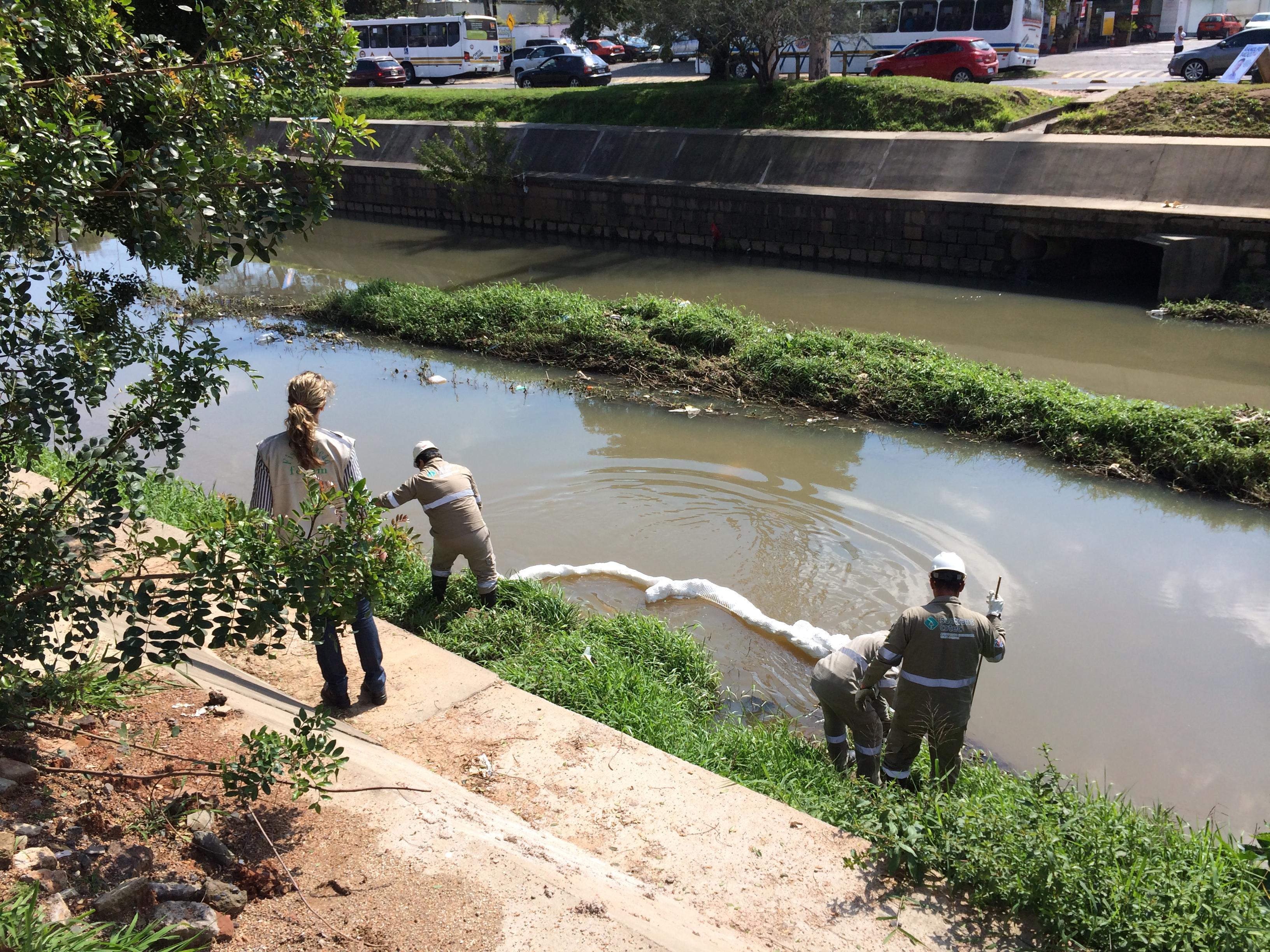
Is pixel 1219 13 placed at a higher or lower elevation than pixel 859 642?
higher

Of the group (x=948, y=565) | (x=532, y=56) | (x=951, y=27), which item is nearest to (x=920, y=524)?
(x=948, y=565)

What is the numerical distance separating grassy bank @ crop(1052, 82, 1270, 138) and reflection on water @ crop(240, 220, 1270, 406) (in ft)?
13.0

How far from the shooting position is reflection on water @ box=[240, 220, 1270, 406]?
11641 millimetres

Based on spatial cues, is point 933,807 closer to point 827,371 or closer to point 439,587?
point 439,587

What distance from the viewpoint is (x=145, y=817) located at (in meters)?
3.16

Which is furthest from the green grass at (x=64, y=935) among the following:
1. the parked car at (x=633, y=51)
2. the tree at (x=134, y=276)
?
the parked car at (x=633, y=51)

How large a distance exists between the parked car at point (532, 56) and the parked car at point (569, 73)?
390 millimetres

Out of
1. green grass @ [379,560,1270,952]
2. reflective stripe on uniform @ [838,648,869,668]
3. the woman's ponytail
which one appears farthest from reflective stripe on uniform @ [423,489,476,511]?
reflective stripe on uniform @ [838,648,869,668]

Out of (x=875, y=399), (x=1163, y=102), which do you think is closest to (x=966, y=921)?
(x=875, y=399)

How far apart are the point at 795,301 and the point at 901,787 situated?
12047 millimetres

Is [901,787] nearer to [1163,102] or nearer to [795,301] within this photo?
[795,301]

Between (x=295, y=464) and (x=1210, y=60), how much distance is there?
26.0m

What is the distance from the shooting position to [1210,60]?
75.9 feet

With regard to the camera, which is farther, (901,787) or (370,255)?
(370,255)
